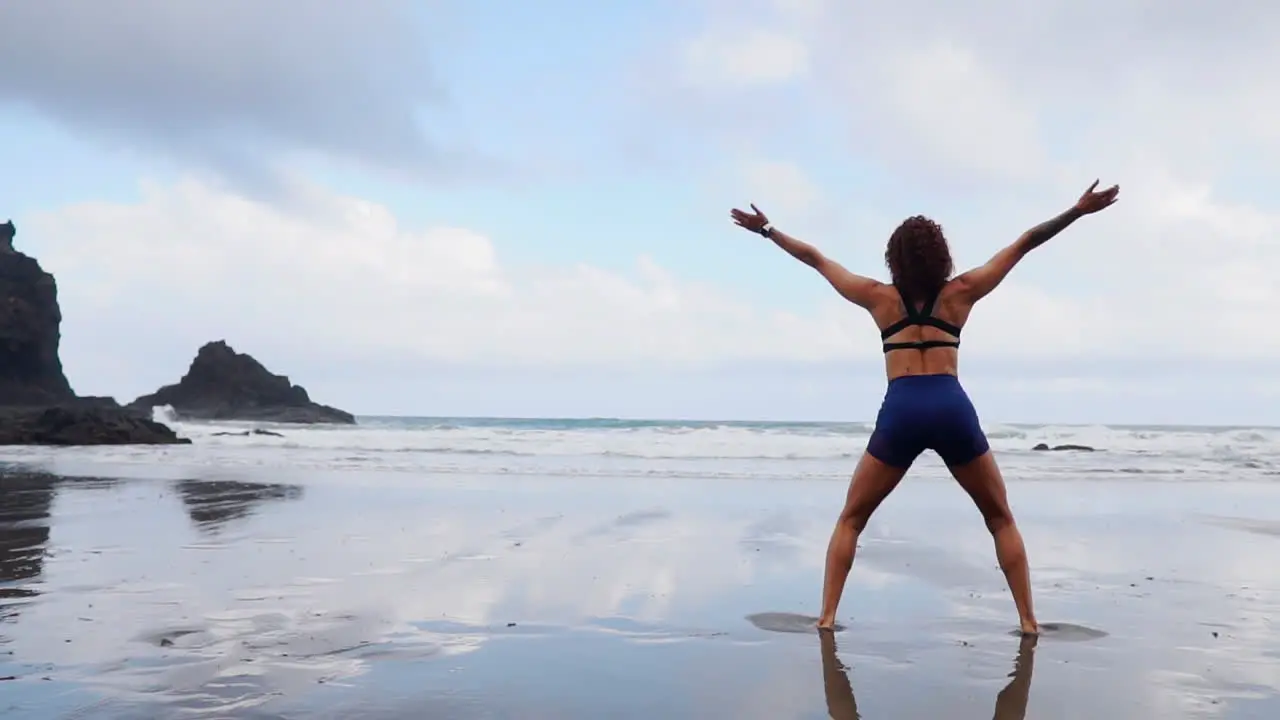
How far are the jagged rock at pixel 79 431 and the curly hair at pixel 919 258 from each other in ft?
84.2

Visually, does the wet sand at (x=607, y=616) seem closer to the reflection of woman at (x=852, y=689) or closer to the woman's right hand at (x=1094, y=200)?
the reflection of woman at (x=852, y=689)

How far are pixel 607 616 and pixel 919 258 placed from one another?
2.40 metres

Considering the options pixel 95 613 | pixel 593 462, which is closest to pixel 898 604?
pixel 95 613

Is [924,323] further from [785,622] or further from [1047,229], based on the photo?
[785,622]

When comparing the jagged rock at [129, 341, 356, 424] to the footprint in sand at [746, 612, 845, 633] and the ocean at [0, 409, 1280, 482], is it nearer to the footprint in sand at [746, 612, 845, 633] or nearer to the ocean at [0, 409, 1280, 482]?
the ocean at [0, 409, 1280, 482]

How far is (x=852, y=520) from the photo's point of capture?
15.4 feet

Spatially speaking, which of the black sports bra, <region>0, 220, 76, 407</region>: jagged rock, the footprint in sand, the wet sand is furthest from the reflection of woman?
<region>0, 220, 76, 407</region>: jagged rock

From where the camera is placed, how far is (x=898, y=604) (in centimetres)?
534

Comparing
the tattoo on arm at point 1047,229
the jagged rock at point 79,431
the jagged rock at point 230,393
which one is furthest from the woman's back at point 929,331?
the jagged rock at point 230,393

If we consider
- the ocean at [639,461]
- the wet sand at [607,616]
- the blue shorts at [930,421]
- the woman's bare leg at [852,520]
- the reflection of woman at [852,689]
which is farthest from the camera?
the ocean at [639,461]

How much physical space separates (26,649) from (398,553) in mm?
3147

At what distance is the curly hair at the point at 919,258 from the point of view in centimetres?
429

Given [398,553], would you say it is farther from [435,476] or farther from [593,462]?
[593,462]

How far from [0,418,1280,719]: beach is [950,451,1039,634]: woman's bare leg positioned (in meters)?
0.17
